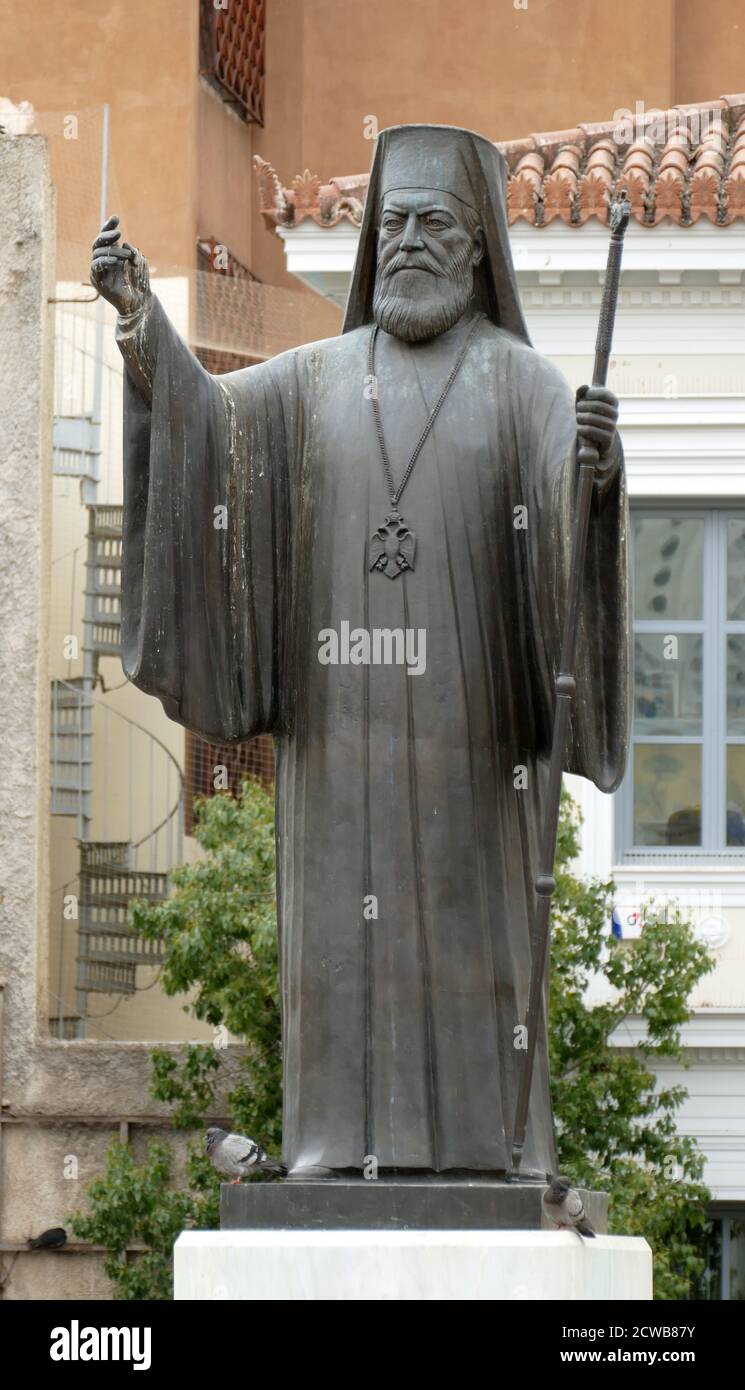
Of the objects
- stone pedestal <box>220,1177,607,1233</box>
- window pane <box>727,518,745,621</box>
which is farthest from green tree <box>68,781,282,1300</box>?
stone pedestal <box>220,1177,607,1233</box>

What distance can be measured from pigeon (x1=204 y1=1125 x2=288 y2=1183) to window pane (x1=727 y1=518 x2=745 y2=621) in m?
13.6

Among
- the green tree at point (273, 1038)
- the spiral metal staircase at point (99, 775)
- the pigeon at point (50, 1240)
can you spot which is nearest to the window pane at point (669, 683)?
the green tree at point (273, 1038)

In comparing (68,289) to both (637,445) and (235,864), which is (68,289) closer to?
(637,445)

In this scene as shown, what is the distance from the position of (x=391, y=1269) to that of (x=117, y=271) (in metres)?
2.55

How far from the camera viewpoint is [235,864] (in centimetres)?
1688

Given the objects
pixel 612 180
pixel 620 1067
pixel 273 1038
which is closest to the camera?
pixel 273 1038

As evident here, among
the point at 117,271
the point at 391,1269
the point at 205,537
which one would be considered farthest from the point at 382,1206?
the point at 117,271

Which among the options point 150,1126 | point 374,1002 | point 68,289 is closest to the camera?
point 374,1002

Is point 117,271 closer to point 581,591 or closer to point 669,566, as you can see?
point 581,591

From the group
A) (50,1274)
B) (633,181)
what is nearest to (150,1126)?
(50,1274)

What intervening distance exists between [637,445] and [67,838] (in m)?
5.28

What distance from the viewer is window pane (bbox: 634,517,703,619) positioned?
20.8 meters

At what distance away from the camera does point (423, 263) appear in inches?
310

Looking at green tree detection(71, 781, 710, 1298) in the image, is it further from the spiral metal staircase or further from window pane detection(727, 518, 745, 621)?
window pane detection(727, 518, 745, 621)
